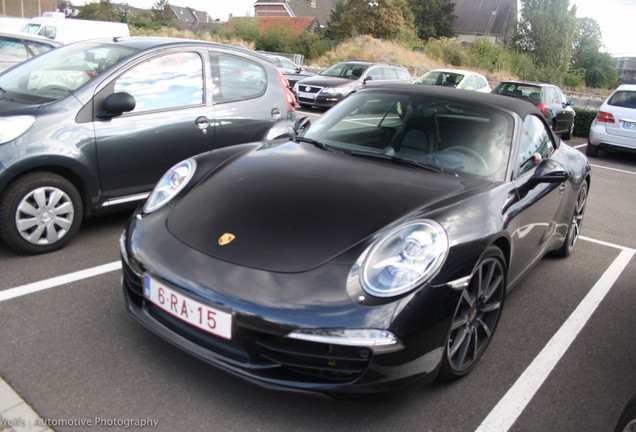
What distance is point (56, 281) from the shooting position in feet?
11.1

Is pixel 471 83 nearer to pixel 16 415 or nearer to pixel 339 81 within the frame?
pixel 339 81

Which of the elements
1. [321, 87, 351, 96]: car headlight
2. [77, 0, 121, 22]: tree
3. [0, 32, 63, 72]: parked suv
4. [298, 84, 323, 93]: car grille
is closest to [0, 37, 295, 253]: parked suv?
[0, 32, 63, 72]: parked suv

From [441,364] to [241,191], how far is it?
4.31 feet

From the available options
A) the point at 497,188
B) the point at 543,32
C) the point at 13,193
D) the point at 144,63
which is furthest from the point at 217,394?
the point at 543,32

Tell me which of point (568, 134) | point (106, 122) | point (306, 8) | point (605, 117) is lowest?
point (568, 134)

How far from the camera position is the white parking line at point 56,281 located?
126 inches

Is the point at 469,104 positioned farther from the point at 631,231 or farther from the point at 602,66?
the point at 602,66

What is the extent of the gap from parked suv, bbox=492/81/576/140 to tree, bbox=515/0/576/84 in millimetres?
26547

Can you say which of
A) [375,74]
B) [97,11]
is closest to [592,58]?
[97,11]

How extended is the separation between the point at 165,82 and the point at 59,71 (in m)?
0.83

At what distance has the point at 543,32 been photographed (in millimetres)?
40375

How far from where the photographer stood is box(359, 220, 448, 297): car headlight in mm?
2223

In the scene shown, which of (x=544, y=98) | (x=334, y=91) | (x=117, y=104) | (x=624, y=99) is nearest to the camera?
(x=117, y=104)

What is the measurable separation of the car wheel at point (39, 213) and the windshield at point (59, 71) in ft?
2.24
